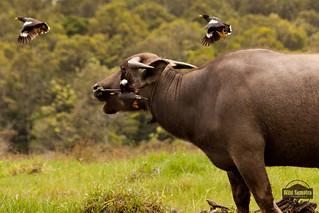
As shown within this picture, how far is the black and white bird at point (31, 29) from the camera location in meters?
6.01

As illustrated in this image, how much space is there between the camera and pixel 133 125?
158 feet

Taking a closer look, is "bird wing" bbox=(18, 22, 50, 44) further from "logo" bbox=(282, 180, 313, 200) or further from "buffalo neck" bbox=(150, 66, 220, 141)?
"logo" bbox=(282, 180, 313, 200)

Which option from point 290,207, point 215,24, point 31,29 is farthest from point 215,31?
point 31,29

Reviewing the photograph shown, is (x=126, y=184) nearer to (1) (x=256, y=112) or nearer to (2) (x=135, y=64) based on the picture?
(2) (x=135, y=64)

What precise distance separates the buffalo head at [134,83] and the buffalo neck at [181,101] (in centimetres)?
12

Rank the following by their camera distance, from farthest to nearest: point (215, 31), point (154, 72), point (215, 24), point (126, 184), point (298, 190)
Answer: point (298, 190) < point (215, 31) < point (215, 24) < point (126, 184) < point (154, 72)

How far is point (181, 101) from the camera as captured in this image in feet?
16.6

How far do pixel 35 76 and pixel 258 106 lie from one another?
6111cm

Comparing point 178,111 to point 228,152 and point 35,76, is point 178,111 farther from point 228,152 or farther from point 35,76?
point 35,76

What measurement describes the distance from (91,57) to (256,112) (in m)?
60.2

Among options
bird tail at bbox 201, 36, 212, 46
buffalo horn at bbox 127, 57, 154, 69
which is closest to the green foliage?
buffalo horn at bbox 127, 57, 154, 69

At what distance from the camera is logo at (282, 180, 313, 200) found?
6.51 m

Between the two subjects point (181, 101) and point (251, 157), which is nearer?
point (251, 157)

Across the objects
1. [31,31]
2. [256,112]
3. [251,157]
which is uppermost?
[31,31]
